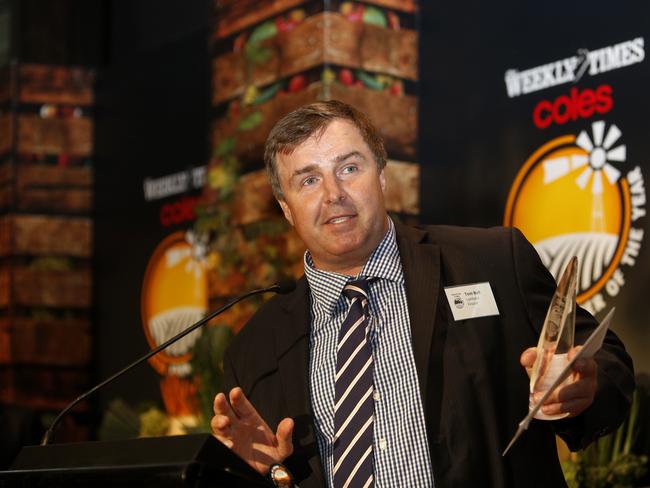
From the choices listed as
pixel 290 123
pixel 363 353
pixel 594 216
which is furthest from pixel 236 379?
pixel 594 216

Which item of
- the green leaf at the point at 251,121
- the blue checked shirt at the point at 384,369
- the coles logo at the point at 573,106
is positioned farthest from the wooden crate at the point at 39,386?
the blue checked shirt at the point at 384,369

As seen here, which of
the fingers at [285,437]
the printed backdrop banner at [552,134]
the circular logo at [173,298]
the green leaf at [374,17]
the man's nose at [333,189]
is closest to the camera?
the fingers at [285,437]

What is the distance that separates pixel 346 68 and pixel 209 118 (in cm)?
102

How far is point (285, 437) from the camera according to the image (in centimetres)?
232

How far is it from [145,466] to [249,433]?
52cm

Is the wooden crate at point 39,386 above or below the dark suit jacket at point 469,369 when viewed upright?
below

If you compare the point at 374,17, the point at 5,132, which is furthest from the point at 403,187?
the point at 5,132

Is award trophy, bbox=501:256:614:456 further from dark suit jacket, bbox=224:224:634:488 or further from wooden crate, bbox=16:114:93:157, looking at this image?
wooden crate, bbox=16:114:93:157

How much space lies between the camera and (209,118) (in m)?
5.17

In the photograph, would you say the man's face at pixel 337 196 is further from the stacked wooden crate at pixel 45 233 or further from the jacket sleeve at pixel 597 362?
the stacked wooden crate at pixel 45 233

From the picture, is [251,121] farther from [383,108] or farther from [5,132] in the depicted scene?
[5,132]

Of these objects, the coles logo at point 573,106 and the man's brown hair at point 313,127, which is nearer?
the man's brown hair at point 313,127

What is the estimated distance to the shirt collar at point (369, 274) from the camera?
258 centimetres

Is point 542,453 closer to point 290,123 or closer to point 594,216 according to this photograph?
point 290,123
